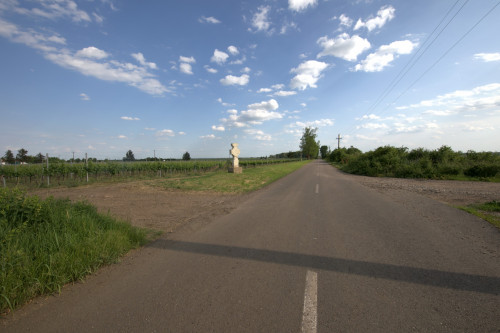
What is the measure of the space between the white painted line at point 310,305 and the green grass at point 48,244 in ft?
10.3

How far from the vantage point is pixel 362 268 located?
3.16 metres

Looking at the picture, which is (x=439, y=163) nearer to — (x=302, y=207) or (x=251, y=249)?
(x=302, y=207)

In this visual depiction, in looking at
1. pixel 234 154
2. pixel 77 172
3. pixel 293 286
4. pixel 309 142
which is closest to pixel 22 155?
pixel 77 172

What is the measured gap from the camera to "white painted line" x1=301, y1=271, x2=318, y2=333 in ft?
6.64

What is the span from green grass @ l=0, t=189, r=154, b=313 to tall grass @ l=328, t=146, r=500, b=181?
21.8 m

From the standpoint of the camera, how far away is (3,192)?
360cm

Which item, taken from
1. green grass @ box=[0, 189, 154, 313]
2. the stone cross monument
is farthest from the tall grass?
green grass @ box=[0, 189, 154, 313]

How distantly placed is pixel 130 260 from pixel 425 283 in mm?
4519

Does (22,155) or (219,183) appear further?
(22,155)

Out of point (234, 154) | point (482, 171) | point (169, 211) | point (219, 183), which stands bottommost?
point (169, 211)

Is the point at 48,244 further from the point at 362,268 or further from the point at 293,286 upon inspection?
the point at 362,268

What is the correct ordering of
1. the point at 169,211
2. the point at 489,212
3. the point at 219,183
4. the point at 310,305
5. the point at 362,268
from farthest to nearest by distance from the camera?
the point at 219,183 < the point at 169,211 < the point at 489,212 < the point at 362,268 < the point at 310,305

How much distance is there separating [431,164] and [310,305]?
841 inches

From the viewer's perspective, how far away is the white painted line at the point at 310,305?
203 cm
